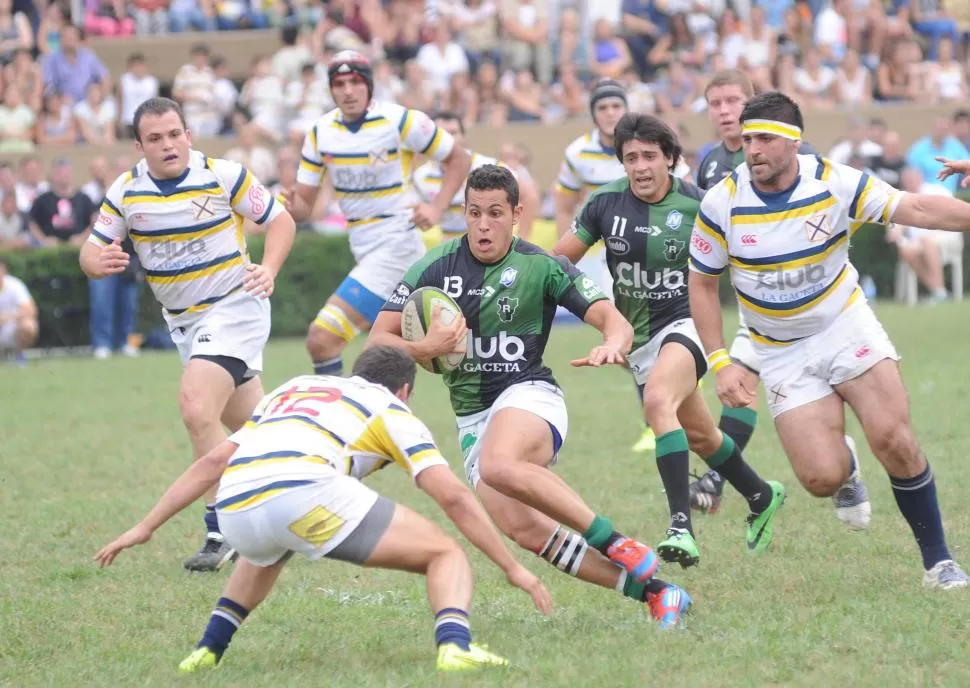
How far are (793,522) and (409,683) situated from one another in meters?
3.56

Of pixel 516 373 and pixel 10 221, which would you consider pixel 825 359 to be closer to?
pixel 516 373

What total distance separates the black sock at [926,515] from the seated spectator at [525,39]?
55.4 feet

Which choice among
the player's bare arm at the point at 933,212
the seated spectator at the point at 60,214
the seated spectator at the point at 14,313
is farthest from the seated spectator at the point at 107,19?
the player's bare arm at the point at 933,212

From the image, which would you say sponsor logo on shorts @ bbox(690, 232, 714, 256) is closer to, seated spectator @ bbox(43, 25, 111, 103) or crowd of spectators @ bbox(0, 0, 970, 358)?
crowd of spectators @ bbox(0, 0, 970, 358)

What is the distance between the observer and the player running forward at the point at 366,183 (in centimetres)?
1041

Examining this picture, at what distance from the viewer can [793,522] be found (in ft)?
26.6

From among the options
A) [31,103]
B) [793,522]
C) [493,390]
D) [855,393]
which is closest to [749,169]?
[855,393]

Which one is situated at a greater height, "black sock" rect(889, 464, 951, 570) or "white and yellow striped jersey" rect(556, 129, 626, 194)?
"white and yellow striped jersey" rect(556, 129, 626, 194)

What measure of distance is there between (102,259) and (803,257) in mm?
3550

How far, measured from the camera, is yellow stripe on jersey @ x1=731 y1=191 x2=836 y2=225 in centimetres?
648

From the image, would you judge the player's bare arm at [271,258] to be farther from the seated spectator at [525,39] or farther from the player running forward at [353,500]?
the seated spectator at [525,39]

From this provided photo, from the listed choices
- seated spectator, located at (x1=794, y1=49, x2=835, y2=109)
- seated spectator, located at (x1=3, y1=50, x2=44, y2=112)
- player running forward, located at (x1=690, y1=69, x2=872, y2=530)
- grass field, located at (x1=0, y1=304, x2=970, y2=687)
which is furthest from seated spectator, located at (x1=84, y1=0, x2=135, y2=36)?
player running forward, located at (x1=690, y1=69, x2=872, y2=530)

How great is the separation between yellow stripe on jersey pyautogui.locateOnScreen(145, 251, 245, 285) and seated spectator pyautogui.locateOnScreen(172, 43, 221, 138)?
1334 centimetres

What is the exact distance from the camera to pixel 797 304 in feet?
21.7
